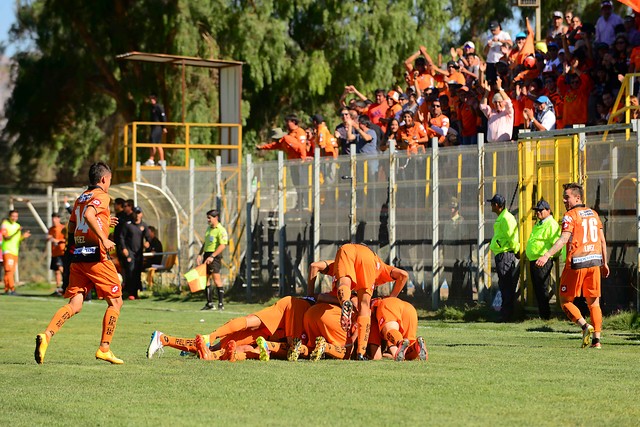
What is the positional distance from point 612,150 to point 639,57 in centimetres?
184

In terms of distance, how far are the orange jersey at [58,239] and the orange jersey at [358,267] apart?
1912cm

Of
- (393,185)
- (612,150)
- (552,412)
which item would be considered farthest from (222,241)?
(552,412)

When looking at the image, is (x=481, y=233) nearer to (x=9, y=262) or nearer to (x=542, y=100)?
(x=542, y=100)

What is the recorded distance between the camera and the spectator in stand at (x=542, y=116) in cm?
2053

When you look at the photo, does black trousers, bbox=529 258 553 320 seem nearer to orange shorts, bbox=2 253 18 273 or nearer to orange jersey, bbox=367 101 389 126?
orange jersey, bbox=367 101 389 126

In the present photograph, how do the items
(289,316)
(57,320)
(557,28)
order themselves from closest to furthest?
1. (57,320)
2. (289,316)
3. (557,28)

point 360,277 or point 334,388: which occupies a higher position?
point 360,277

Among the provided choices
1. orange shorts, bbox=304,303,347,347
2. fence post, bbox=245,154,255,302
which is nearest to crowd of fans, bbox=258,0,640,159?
fence post, bbox=245,154,255,302

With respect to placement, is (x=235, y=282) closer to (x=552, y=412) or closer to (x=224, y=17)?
(x=224, y=17)

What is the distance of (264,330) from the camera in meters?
13.3

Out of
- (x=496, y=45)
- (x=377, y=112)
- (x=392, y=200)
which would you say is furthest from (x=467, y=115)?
(x=377, y=112)

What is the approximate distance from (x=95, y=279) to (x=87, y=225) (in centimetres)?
56

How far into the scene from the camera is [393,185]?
75.4ft

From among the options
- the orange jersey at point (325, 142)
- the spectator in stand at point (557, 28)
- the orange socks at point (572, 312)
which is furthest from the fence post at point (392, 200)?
the orange socks at point (572, 312)
